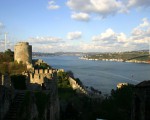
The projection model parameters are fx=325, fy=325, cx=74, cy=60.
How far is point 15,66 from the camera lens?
125ft

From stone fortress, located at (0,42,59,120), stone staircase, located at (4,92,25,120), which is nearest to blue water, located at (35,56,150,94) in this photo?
stone fortress, located at (0,42,59,120)

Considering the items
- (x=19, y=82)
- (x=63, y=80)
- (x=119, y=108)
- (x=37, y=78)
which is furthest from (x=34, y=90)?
(x=63, y=80)

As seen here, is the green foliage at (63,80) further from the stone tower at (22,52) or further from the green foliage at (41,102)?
the green foliage at (41,102)

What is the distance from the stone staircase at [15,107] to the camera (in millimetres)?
14883

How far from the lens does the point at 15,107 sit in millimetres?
15477

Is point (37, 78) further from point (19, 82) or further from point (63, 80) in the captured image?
point (63, 80)

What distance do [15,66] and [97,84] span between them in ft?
144

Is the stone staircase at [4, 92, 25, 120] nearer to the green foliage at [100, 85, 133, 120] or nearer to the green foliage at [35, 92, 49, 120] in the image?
the green foliage at [35, 92, 49, 120]

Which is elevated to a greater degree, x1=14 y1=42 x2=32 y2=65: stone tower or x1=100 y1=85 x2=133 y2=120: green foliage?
x1=14 y1=42 x2=32 y2=65: stone tower

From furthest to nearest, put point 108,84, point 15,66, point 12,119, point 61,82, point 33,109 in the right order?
point 108,84
point 61,82
point 15,66
point 33,109
point 12,119

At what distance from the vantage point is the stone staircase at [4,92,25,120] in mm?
14883

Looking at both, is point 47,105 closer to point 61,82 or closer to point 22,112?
point 22,112

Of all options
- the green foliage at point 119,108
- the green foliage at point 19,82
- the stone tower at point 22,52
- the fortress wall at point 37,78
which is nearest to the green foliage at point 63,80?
the stone tower at point 22,52

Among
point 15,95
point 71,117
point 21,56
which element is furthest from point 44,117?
point 21,56
